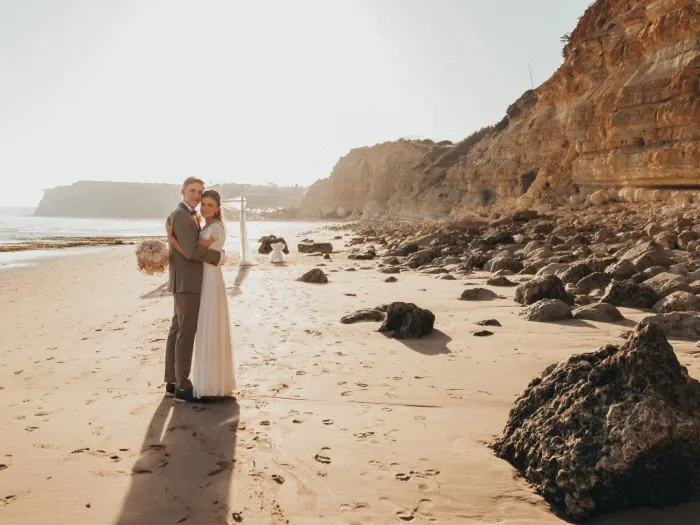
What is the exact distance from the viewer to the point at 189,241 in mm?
4496

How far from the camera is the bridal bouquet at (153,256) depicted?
15.6ft

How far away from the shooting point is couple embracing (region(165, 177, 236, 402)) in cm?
450

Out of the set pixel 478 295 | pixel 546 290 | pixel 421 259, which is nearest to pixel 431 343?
pixel 546 290

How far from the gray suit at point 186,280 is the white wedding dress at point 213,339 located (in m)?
0.06

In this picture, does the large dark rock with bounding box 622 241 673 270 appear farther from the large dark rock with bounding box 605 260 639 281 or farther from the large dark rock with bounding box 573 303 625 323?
the large dark rock with bounding box 573 303 625 323

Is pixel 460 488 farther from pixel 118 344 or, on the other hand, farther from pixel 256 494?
pixel 118 344

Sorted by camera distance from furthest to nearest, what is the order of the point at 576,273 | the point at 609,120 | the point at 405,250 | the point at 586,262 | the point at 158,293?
the point at 609,120 → the point at 405,250 → the point at 158,293 → the point at 586,262 → the point at 576,273

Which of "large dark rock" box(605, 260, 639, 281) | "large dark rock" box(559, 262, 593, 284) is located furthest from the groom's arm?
"large dark rock" box(605, 260, 639, 281)

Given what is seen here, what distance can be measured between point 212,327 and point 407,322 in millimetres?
2781

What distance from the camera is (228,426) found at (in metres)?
3.95

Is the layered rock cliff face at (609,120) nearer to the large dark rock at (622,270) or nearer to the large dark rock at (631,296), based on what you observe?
the large dark rock at (622,270)

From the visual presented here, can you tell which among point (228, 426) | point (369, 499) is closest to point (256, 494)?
point (369, 499)

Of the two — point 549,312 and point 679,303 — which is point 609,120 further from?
point 549,312

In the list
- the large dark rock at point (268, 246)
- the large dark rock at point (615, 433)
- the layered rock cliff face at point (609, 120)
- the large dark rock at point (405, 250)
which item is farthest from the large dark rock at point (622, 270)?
the large dark rock at point (268, 246)
